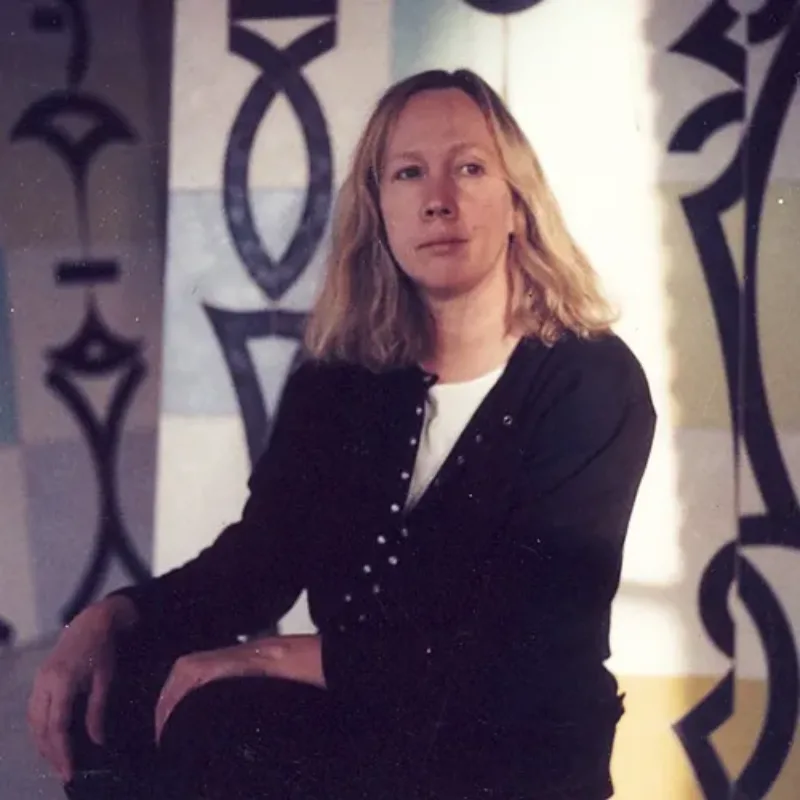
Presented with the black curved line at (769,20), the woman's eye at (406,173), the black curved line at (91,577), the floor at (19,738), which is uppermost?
the black curved line at (769,20)

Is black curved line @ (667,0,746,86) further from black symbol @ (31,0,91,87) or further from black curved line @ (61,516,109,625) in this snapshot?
black curved line @ (61,516,109,625)

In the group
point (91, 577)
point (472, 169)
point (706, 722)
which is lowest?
point (706, 722)

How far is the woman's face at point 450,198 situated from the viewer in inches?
44.9

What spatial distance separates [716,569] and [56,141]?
3.25ft

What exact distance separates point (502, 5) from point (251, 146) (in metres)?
0.35

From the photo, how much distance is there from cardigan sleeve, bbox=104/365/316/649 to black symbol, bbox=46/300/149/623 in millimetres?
92

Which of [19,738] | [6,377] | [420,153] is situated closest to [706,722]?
[420,153]

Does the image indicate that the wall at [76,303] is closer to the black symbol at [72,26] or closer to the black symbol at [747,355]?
the black symbol at [72,26]

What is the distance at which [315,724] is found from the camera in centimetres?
112

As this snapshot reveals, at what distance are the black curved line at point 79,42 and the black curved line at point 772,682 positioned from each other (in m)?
1.03

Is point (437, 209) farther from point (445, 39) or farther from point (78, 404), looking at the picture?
point (78, 404)

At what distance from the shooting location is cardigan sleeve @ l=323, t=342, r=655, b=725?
1094 millimetres

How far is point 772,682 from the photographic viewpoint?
45.2 inches

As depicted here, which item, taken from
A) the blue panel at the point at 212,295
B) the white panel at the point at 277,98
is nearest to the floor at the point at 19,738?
the blue panel at the point at 212,295
